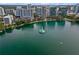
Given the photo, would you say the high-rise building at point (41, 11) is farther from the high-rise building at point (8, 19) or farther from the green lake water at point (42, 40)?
the high-rise building at point (8, 19)

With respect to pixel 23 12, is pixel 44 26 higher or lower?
lower

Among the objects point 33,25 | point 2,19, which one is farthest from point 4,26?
point 33,25

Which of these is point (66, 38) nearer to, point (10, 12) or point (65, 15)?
point (65, 15)

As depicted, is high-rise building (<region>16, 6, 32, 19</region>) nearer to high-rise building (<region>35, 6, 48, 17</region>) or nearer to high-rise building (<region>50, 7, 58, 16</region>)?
high-rise building (<region>35, 6, 48, 17</region>)

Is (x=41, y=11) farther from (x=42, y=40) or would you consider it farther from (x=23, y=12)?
(x=42, y=40)

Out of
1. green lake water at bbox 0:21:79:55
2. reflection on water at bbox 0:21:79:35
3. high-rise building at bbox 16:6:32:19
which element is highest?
high-rise building at bbox 16:6:32:19

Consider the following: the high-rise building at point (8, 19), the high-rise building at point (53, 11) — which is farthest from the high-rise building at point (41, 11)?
the high-rise building at point (8, 19)

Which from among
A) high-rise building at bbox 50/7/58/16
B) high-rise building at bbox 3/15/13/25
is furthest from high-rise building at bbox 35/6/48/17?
high-rise building at bbox 3/15/13/25

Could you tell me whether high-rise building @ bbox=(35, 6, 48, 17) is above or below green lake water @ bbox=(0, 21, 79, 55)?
above

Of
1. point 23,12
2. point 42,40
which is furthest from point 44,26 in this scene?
point 23,12
